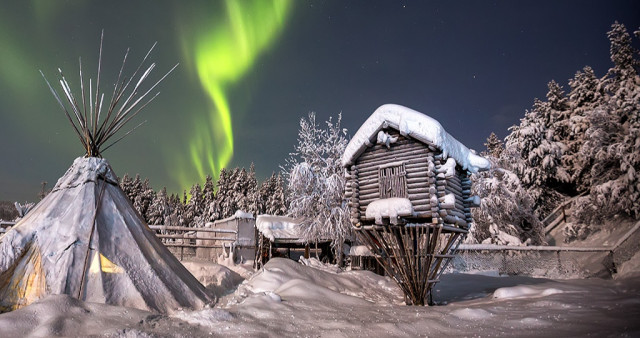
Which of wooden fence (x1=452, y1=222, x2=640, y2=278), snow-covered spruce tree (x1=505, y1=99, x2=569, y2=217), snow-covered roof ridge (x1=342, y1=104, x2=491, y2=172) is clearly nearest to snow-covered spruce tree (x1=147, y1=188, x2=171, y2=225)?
wooden fence (x1=452, y1=222, x2=640, y2=278)

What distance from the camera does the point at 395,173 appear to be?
41.3ft

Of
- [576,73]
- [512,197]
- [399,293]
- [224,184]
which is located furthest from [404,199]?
[224,184]

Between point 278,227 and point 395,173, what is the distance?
482 inches

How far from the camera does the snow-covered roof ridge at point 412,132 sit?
1171 cm

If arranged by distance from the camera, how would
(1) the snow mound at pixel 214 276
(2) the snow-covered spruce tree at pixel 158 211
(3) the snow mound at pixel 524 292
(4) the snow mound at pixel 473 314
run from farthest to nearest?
1. (2) the snow-covered spruce tree at pixel 158 211
2. (3) the snow mound at pixel 524 292
3. (1) the snow mound at pixel 214 276
4. (4) the snow mound at pixel 473 314

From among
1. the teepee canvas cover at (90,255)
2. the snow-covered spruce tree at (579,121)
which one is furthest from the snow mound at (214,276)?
the snow-covered spruce tree at (579,121)

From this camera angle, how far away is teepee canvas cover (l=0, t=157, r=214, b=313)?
6.77 meters

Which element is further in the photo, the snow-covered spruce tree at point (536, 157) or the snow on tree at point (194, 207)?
the snow on tree at point (194, 207)

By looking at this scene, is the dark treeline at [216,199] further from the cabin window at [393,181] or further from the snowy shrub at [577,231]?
the cabin window at [393,181]

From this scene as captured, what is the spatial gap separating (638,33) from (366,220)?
73.2 feet

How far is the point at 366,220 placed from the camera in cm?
1293

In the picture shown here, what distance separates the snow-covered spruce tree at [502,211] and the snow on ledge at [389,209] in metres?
16.0

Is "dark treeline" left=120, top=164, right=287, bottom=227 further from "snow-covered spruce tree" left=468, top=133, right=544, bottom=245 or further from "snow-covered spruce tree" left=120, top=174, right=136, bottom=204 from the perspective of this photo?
"snow-covered spruce tree" left=468, top=133, right=544, bottom=245

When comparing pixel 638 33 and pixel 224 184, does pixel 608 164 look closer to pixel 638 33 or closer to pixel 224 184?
pixel 638 33
